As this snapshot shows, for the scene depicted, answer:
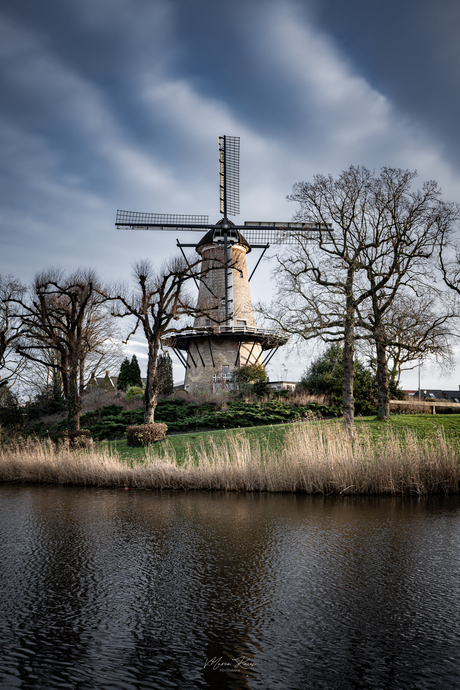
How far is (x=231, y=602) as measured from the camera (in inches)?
142

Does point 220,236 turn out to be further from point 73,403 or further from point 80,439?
point 80,439

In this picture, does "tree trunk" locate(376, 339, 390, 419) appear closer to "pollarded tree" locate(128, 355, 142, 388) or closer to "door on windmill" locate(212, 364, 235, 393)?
"door on windmill" locate(212, 364, 235, 393)

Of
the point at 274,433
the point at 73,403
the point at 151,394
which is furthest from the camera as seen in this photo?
the point at 151,394

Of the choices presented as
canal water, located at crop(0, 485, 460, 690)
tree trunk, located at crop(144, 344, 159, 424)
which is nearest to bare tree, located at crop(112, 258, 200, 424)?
tree trunk, located at crop(144, 344, 159, 424)

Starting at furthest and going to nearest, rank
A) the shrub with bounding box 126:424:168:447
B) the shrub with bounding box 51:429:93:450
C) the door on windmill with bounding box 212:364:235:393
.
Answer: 1. the door on windmill with bounding box 212:364:235:393
2. the shrub with bounding box 126:424:168:447
3. the shrub with bounding box 51:429:93:450

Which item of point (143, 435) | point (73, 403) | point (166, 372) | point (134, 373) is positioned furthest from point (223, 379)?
point (143, 435)

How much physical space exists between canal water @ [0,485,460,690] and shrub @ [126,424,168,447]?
845 cm

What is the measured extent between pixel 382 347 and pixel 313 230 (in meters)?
4.92

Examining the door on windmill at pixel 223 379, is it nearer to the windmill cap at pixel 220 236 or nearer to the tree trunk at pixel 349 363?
the windmill cap at pixel 220 236

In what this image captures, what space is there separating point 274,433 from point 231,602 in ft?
36.4

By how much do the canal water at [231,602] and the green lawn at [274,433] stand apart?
6384 mm

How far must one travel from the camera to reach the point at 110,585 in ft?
13.2

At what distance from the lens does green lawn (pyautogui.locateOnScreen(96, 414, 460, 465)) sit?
13.6 metres

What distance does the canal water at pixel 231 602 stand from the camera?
2549 millimetres
